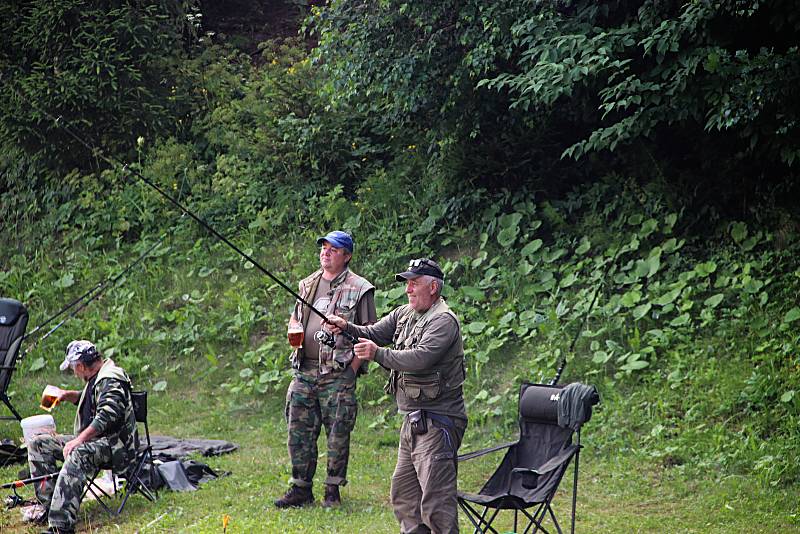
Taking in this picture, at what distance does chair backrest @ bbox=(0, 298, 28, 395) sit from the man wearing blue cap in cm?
340

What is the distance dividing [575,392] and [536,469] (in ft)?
1.76

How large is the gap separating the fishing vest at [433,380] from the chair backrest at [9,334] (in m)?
4.74

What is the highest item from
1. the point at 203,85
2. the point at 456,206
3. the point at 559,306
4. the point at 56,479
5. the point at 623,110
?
the point at 203,85

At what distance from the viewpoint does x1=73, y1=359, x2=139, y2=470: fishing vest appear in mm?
6496

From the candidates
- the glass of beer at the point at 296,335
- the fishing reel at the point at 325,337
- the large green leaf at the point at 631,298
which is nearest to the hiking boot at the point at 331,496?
the glass of beer at the point at 296,335

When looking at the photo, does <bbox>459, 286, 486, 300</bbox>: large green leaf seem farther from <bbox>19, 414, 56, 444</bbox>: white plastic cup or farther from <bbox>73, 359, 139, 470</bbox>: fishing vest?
<bbox>19, 414, 56, 444</bbox>: white plastic cup

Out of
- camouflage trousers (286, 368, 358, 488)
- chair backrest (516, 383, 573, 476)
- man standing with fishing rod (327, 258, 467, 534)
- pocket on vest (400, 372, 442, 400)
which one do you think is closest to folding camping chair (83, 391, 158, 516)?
camouflage trousers (286, 368, 358, 488)

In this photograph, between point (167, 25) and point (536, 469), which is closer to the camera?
point (536, 469)

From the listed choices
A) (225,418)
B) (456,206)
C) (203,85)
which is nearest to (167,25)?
(203,85)

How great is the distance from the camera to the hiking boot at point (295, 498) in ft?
21.5

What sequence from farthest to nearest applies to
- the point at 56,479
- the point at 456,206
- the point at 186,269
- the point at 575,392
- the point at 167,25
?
the point at 167,25 < the point at 186,269 < the point at 456,206 < the point at 56,479 < the point at 575,392

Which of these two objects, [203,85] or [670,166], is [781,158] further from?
[203,85]

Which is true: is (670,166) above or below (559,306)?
above

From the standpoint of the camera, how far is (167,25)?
46.5ft
